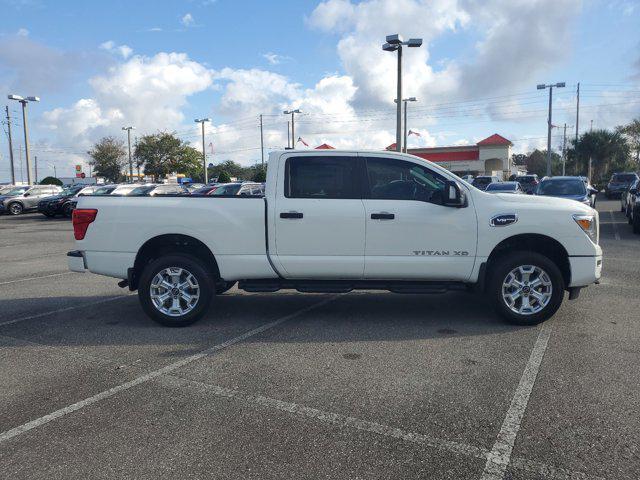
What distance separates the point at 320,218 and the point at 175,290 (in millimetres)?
1881

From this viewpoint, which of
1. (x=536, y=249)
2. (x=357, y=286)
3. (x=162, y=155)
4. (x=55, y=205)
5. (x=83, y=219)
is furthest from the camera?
(x=162, y=155)

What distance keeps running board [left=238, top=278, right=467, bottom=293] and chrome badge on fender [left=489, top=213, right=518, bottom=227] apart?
0.77m

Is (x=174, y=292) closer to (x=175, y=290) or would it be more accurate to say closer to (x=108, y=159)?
(x=175, y=290)

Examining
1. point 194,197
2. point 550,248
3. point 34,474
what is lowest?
point 34,474

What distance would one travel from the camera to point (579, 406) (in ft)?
13.1

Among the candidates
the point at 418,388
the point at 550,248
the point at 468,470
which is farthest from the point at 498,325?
the point at 468,470

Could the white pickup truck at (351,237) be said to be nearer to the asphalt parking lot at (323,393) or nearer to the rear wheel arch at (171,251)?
the rear wheel arch at (171,251)

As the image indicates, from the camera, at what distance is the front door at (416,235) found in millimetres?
5992

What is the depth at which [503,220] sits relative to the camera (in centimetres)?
600

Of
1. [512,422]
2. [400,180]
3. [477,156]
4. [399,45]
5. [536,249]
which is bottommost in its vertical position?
[512,422]

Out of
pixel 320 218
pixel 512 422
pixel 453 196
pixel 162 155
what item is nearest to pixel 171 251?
pixel 320 218

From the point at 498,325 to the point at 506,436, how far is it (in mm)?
2784

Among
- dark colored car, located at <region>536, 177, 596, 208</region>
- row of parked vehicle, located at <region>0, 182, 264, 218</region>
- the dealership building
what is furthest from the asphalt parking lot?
the dealership building

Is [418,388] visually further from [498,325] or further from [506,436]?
[498,325]
